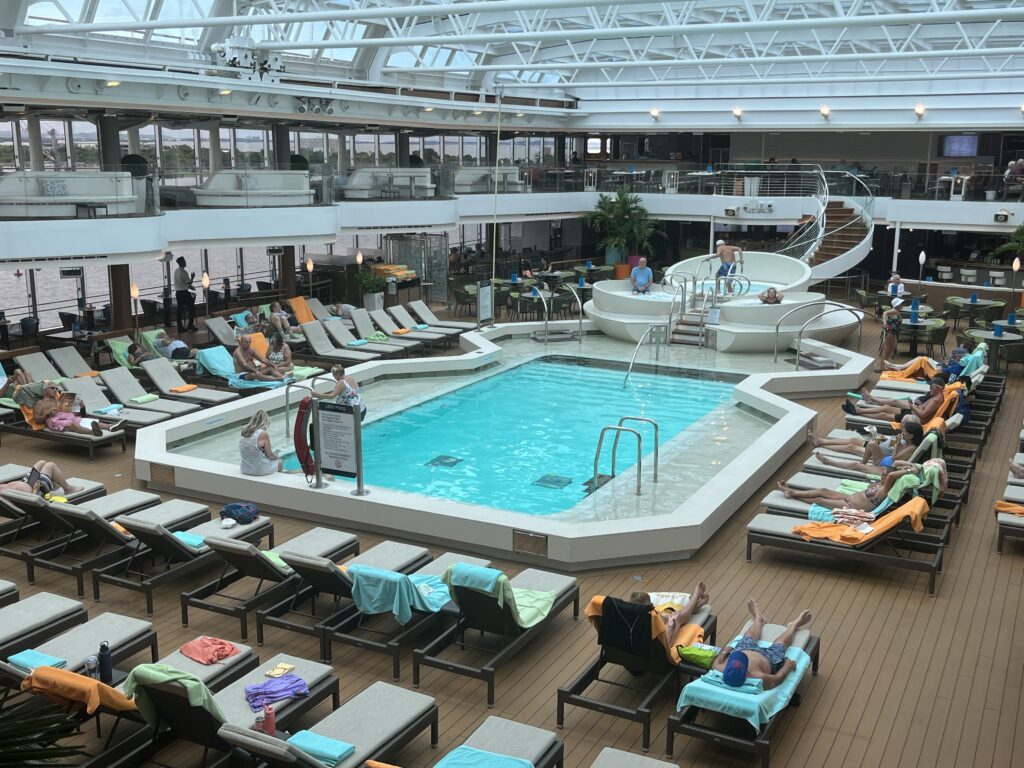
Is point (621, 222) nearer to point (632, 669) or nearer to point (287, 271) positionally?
point (287, 271)

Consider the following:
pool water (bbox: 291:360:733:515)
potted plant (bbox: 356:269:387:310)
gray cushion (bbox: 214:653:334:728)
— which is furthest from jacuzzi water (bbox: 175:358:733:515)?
potted plant (bbox: 356:269:387:310)

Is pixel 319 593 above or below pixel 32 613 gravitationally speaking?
below

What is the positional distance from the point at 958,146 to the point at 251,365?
25.8m

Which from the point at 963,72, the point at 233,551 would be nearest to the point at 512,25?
the point at 963,72

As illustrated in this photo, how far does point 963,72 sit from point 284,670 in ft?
85.1

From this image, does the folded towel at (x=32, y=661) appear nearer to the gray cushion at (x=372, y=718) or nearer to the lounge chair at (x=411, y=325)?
the gray cushion at (x=372, y=718)

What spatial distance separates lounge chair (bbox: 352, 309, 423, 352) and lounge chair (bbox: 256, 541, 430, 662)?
9.85 meters

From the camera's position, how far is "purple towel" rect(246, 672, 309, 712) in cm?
626

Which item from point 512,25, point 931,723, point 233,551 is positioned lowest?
point 931,723

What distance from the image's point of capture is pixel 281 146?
24.7m

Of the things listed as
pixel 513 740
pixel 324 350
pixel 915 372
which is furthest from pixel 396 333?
pixel 513 740

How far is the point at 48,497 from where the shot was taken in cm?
966

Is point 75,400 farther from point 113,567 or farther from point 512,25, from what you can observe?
point 512,25

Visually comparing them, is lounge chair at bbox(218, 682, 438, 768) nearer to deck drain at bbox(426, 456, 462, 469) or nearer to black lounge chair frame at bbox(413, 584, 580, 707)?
black lounge chair frame at bbox(413, 584, 580, 707)
